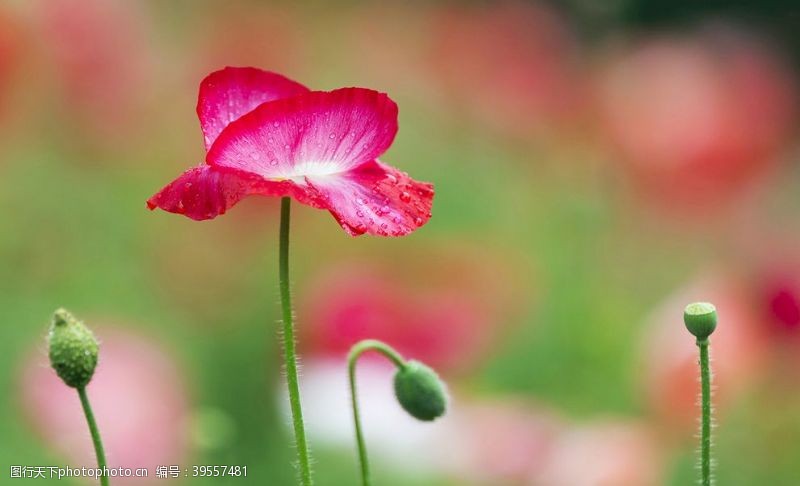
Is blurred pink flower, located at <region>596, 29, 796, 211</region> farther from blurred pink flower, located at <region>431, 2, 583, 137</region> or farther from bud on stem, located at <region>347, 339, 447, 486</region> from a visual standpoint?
bud on stem, located at <region>347, 339, 447, 486</region>

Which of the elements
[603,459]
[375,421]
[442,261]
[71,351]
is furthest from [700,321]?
[442,261]

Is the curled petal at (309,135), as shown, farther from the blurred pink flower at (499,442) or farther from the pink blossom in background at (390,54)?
the pink blossom in background at (390,54)

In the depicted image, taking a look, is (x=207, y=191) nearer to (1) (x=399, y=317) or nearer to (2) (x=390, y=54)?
(1) (x=399, y=317)

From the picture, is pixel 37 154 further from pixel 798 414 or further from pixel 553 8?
pixel 553 8

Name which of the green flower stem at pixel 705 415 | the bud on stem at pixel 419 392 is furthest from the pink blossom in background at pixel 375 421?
the green flower stem at pixel 705 415

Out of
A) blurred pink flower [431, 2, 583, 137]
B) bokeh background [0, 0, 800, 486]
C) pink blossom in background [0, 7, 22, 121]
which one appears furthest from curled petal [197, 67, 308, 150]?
blurred pink flower [431, 2, 583, 137]

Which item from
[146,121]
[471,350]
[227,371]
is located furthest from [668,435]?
[146,121]
